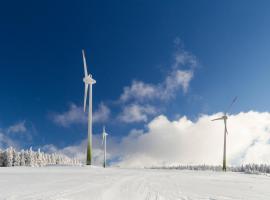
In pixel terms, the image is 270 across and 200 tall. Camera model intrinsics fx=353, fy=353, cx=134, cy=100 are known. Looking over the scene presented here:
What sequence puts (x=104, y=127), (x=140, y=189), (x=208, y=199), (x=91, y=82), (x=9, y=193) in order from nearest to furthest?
(x=208, y=199)
(x=9, y=193)
(x=140, y=189)
(x=91, y=82)
(x=104, y=127)

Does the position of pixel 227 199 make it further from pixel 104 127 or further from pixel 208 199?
pixel 104 127

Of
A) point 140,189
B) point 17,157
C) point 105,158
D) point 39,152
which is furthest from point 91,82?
point 39,152

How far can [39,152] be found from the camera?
638 ft

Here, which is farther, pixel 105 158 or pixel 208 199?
pixel 105 158

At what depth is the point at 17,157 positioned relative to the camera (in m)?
164

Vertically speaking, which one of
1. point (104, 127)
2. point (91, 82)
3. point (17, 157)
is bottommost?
point (17, 157)

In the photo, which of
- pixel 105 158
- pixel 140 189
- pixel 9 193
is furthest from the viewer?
pixel 105 158

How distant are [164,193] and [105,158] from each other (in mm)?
83272

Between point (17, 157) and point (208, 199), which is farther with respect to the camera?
point (17, 157)

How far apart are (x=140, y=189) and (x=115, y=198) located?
3.53 metres

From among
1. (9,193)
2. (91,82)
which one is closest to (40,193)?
(9,193)

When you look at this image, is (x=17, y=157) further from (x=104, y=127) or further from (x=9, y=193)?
(x=9, y=193)

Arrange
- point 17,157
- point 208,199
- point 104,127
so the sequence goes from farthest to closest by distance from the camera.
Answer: point 17,157 < point 104,127 < point 208,199

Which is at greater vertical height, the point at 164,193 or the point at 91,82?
the point at 91,82
